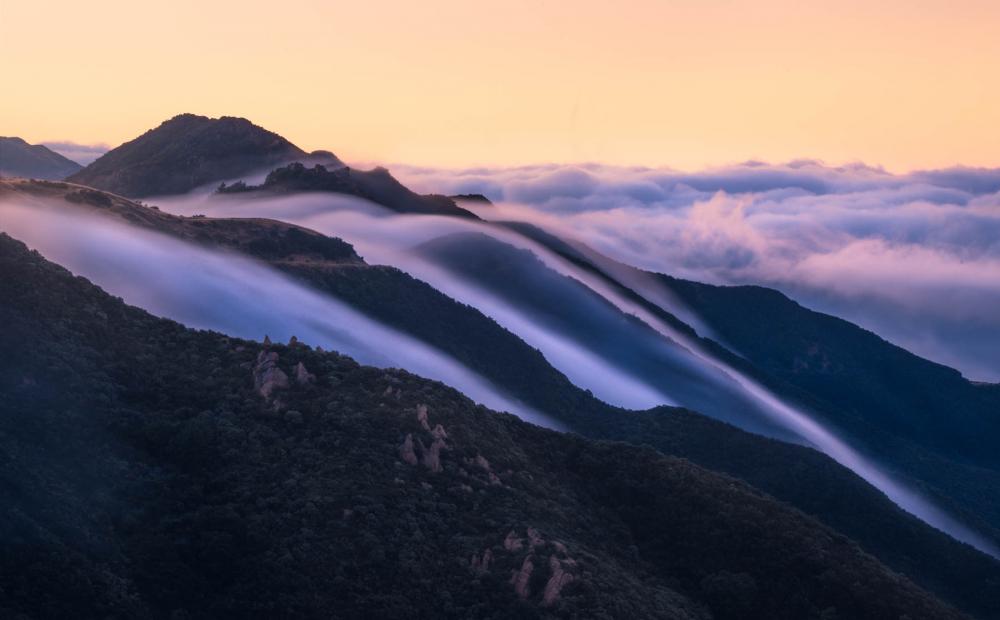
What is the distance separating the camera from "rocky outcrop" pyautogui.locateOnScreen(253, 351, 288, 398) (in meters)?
73.8

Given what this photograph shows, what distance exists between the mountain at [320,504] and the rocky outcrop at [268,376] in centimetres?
16

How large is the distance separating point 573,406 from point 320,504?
8827 centimetres

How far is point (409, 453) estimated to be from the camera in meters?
70.4

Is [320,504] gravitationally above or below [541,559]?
below

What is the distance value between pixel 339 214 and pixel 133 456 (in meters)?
134

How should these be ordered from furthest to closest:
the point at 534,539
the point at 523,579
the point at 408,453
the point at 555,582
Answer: the point at 408,453
the point at 534,539
the point at 523,579
the point at 555,582

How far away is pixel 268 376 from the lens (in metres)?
74.9

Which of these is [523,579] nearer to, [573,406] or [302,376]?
[302,376]

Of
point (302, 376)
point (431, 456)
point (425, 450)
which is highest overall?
point (302, 376)

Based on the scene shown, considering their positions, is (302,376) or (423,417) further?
(302,376)

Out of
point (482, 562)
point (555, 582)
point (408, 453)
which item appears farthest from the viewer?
point (408, 453)

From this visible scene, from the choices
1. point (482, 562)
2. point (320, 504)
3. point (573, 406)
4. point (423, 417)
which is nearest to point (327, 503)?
point (320, 504)

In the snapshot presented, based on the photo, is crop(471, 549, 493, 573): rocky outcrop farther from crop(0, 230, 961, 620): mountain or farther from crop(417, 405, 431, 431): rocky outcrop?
crop(417, 405, 431, 431): rocky outcrop

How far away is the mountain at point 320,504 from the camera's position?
53719mm
